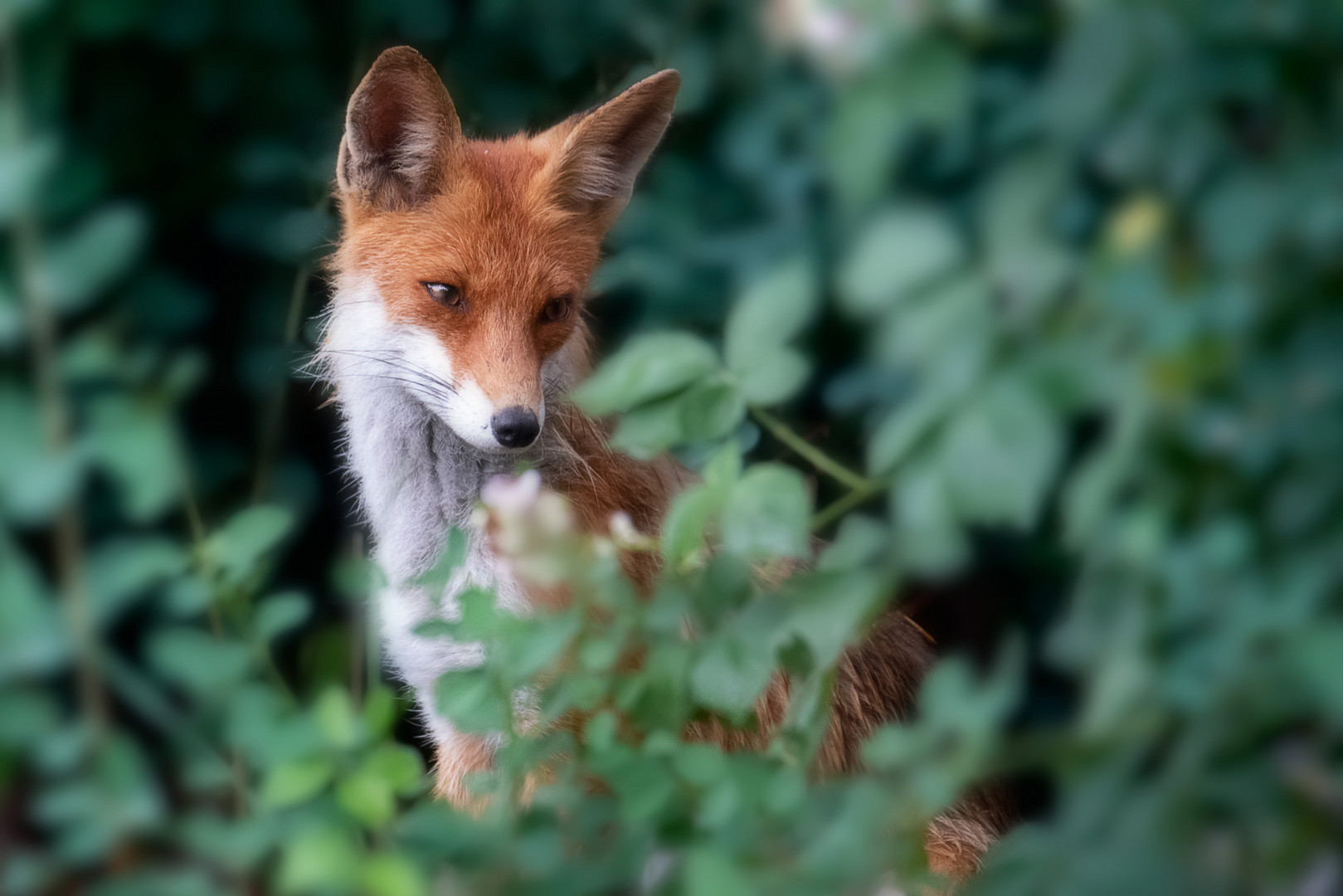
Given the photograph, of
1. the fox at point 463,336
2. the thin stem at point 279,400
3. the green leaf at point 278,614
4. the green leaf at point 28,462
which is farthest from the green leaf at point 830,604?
the thin stem at point 279,400

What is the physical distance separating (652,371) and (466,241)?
76 cm

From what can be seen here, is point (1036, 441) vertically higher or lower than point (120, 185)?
higher

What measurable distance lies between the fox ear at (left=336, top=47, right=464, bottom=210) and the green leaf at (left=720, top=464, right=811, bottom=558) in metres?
0.90

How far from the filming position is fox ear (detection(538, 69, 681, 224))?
1.71m

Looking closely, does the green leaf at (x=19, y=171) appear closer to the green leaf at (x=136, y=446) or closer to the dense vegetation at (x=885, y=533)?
the dense vegetation at (x=885, y=533)

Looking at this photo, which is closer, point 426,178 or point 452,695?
point 452,695

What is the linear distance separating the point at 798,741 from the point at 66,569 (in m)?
0.82

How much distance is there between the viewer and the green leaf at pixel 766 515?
1.04 m

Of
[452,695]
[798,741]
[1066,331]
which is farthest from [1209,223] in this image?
[452,695]

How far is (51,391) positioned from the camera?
126cm

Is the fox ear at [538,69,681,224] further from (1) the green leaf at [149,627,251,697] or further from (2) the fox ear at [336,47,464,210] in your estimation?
(1) the green leaf at [149,627,251,697]

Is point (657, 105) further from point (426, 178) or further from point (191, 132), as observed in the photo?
point (191, 132)

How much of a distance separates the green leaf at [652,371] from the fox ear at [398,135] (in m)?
0.76

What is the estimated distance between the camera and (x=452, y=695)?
1.12 meters
